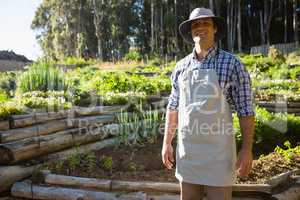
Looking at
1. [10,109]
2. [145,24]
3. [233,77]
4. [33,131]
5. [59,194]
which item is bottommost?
[59,194]

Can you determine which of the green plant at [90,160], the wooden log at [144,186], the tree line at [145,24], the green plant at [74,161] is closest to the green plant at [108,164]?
the green plant at [90,160]

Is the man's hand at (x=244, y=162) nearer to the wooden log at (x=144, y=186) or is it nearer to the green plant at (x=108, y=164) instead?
the wooden log at (x=144, y=186)

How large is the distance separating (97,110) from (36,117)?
133 centimetres

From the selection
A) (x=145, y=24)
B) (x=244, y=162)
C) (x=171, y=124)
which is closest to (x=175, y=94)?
(x=171, y=124)

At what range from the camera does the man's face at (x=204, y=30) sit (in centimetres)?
323

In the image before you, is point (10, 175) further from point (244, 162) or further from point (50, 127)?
point (244, 162)

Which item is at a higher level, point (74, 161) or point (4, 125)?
point (4, 125)

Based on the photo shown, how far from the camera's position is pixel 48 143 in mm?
5594

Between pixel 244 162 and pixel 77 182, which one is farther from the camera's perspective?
pixel 77 182

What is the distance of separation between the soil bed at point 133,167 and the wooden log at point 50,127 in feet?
1.57

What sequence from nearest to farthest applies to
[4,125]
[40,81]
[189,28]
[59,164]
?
[189,28]
[59,164]
[4,125]
[40,81]

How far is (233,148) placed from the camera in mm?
3209

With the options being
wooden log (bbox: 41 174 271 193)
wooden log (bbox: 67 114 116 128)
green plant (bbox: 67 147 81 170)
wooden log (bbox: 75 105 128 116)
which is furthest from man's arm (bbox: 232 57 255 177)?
wooden log (bbox: 75 105 128 116)

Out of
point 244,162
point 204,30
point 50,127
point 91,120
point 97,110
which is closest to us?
point 244,162
